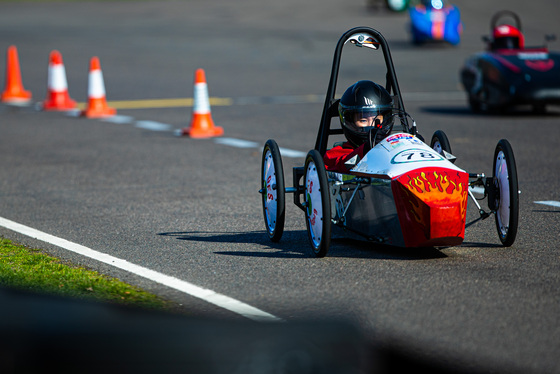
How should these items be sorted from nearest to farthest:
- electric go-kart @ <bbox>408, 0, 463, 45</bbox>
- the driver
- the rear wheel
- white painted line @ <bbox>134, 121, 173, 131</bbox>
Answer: the driver < white painted line @ <bbox>134, 121, 173, 131</bbox> < electric go-kart @ <bbox>408, 0, 463, 45</bbox> < the rear wheel

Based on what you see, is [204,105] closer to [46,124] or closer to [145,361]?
[46,124]

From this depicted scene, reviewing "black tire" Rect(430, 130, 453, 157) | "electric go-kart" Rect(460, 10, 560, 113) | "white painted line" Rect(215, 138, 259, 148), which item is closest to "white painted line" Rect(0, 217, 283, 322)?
"black tire" Rect(430, 130, 453, 157)

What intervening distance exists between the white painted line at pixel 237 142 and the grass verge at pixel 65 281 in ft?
20.0

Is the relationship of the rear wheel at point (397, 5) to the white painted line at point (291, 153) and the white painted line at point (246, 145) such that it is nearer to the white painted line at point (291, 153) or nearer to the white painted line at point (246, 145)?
the white painted line at point (246, 145)

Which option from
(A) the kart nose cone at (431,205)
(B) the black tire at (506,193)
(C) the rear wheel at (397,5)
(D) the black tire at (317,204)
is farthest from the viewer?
(C) the rear wheel at (397,5)

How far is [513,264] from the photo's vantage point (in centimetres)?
566

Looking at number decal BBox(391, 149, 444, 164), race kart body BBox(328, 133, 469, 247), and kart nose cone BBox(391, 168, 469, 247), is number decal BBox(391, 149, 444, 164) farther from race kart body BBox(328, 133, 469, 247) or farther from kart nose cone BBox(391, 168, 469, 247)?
kart nose cone BBox(391, 168, 469, 247)

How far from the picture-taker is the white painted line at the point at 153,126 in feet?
45.5

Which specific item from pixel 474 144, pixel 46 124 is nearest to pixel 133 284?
pixel 474 144

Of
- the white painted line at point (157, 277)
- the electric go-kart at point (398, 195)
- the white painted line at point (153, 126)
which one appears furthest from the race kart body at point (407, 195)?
the white painted line at point (153, 126)

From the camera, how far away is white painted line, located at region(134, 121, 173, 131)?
13.9 metres

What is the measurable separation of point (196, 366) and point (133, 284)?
11.5 ft

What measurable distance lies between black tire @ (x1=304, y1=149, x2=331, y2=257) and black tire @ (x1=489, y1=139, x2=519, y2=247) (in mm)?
1173

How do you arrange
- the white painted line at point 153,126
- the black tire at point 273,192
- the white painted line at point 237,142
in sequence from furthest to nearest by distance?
1. the white painted line at point 153,126
2. the white painted line at point 237,142
3. the black tire at point 273,192
